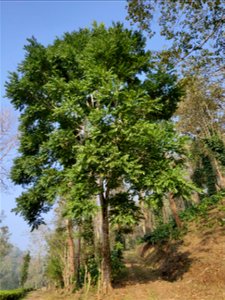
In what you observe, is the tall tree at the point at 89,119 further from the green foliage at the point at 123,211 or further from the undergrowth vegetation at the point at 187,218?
the undergrowth vegetation at the point at 187,218

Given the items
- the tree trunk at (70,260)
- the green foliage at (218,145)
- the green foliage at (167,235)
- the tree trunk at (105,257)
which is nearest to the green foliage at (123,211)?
the tree trunk at (105,257)

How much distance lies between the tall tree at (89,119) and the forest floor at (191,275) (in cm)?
138

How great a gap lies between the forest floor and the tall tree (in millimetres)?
1381

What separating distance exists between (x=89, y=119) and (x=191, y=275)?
7410mm

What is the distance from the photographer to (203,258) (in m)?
10.6

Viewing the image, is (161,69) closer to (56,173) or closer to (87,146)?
(87,146)

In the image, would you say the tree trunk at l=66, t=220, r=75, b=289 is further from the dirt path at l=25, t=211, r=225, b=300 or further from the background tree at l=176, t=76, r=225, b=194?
the background tree at l=176, t=76, r=225, b=194

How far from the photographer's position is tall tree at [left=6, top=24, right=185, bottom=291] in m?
8.27

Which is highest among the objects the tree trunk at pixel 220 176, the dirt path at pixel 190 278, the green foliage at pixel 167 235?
the tree trunk at pixel 220 176

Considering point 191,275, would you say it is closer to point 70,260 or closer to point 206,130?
point 70,260

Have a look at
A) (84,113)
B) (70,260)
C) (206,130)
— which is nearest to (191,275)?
(70,260)

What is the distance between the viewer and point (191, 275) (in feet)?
31.4

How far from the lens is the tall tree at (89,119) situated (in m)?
8.27

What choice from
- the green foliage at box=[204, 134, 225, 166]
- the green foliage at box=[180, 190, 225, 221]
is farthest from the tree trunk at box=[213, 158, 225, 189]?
the green foliage at box=[180, 190, 225, 221]
